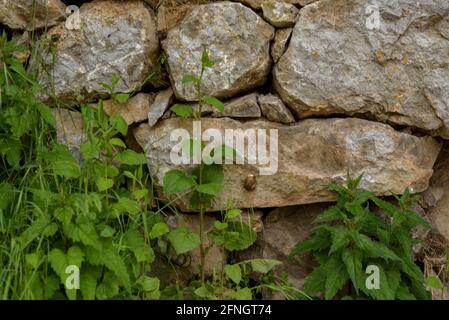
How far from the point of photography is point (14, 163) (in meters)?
3.38

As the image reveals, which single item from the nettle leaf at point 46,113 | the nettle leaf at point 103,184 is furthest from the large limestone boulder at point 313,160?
the nettle leaf at point 46,113

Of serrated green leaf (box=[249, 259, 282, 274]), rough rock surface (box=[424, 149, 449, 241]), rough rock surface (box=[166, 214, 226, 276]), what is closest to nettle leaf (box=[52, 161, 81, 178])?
rough rock surface (box=[166, 214, 226, 276])

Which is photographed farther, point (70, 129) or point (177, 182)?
point (70, 129)

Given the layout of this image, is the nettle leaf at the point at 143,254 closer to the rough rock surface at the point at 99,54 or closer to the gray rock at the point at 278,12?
the rough rock surface at the point at 99,54

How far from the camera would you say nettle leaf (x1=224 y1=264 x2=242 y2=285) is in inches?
129

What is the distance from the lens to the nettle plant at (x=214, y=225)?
3250 millimetres

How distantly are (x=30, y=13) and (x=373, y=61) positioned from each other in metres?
2.03

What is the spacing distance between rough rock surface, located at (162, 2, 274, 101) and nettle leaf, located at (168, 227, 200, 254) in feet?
2.62

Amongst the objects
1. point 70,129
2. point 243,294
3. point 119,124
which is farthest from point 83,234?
point 70,129

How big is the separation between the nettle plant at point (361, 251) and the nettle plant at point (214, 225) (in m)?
0.31

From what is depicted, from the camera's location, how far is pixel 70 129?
12.1 feet

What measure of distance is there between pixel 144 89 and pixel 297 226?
1.24 metres

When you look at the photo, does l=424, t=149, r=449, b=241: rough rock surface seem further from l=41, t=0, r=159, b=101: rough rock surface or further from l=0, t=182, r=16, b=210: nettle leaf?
l=0, t=182, r=16, b=210: nettle leaf

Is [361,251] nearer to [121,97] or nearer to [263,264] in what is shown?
[263,264]
